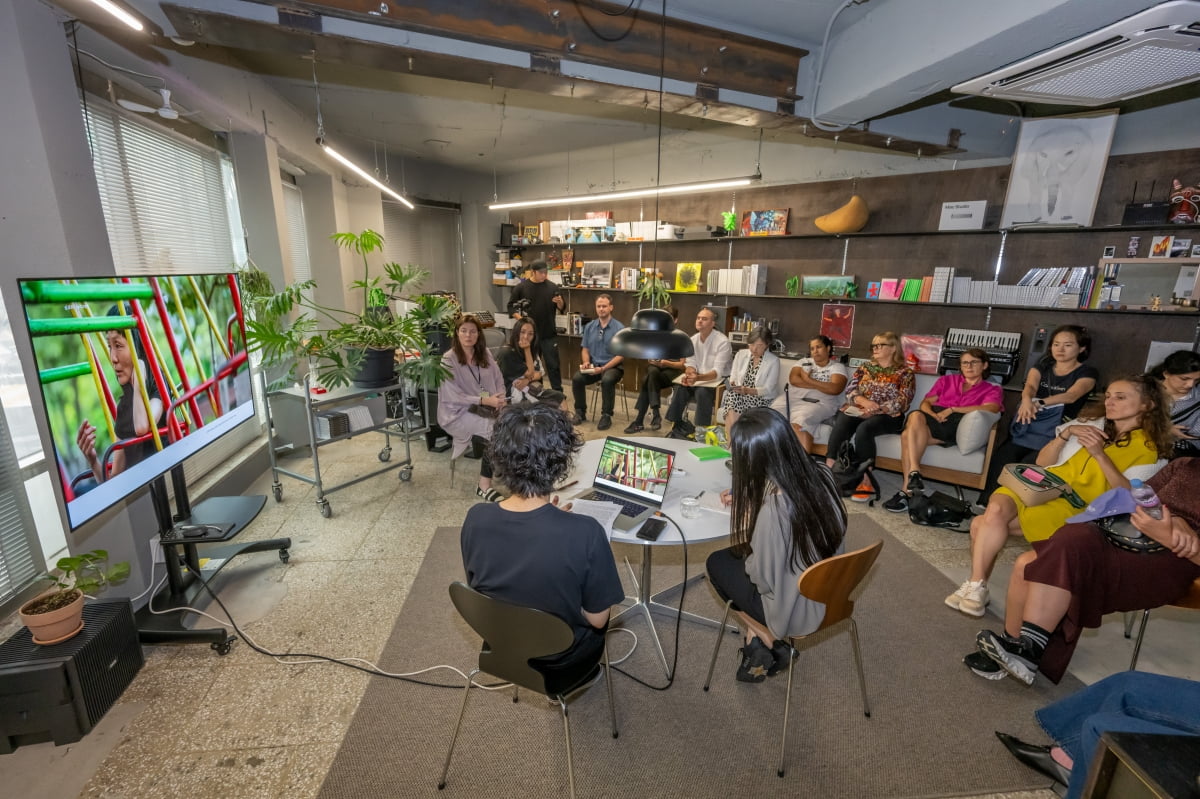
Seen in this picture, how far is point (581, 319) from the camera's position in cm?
740

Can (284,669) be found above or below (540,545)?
below

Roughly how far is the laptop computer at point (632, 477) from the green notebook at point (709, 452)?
1.77 ft

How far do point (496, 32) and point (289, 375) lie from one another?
266cm

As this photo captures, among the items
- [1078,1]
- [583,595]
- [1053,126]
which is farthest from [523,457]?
[1053,126]

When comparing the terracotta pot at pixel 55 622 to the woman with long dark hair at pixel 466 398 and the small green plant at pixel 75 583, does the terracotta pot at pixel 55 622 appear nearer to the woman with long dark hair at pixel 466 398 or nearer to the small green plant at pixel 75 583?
the small green plant at pixel 75 583

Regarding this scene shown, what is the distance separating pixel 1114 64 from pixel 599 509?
2949mm

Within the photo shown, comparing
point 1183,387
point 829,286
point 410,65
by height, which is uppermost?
point 410,65

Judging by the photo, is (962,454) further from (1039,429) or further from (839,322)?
(839,322)

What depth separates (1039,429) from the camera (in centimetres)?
365

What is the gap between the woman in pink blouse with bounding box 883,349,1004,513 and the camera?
3811 mm

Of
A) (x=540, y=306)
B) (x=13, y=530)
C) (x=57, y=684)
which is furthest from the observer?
(x=540, y=306)

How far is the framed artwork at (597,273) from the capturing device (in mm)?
7086

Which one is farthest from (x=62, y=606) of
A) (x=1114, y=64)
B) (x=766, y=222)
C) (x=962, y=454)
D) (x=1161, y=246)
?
(x=1161, y=246)

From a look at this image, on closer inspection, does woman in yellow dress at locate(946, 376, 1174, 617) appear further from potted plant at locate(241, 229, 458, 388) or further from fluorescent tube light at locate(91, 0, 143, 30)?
fluorescent tube light at locate(91, 0, 143, 30)
